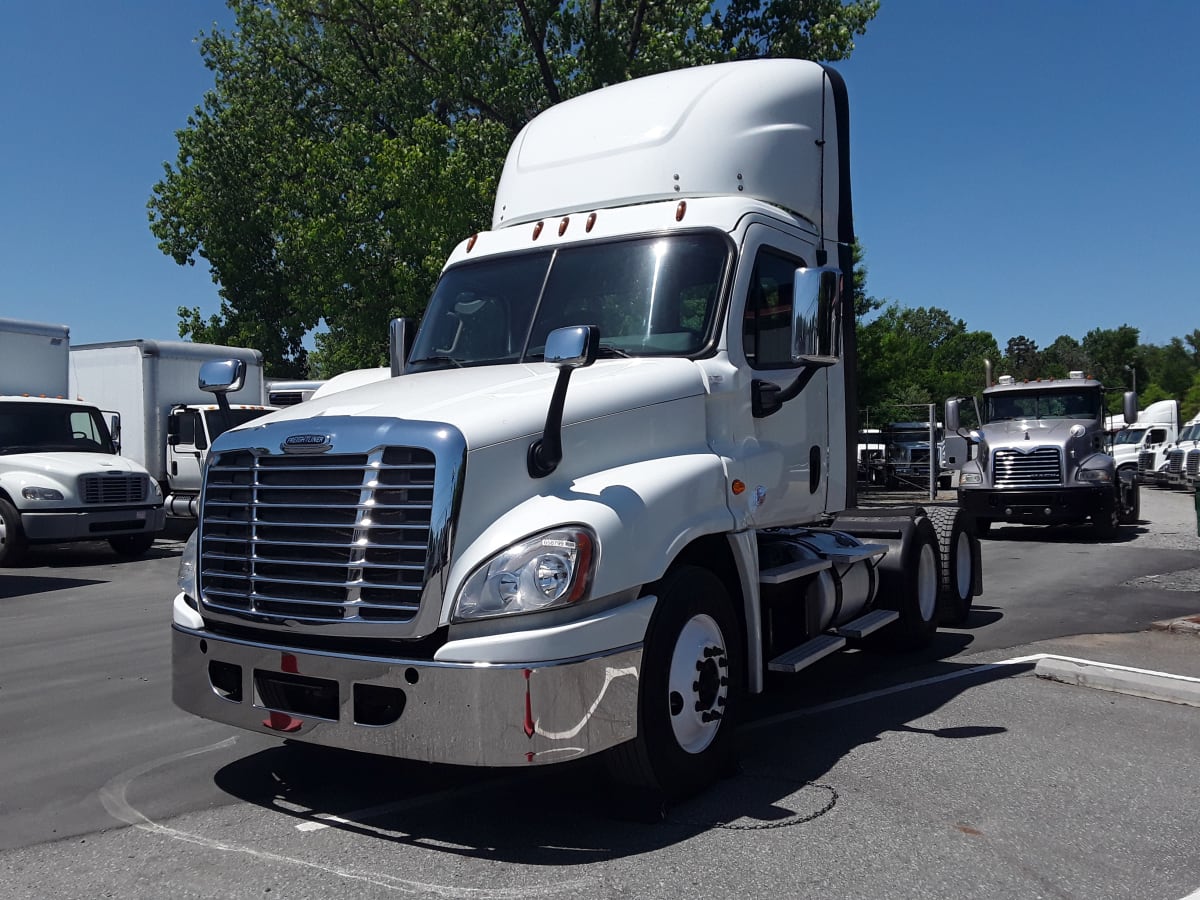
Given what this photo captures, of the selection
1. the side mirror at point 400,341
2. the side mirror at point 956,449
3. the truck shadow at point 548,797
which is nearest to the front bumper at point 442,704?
the truck shadow at point 548,797

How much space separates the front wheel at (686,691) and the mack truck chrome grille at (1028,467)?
46.1 feet

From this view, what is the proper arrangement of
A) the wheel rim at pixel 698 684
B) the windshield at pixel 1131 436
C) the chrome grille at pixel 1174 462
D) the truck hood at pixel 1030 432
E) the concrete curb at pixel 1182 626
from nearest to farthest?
the wheel rim at pixel 698 684, the concrete curb at pixel 1182 626, the truck hood at pixel 1030 432, the chrome grille at pixel 1174 462, the windshield at pixel 1131 436

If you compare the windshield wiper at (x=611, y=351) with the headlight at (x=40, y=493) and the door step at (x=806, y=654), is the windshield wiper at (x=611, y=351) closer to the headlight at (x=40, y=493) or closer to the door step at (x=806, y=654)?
the door step at (x=806, y=654)

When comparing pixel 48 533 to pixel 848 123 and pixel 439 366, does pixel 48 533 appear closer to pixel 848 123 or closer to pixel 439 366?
pixel 439 366

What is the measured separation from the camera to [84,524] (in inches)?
592

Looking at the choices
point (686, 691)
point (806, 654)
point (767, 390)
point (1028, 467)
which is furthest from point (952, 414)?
point (686, 691)

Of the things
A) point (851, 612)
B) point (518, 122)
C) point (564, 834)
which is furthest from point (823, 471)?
point (518, 122)

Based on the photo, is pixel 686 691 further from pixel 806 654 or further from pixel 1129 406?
pixel 1129 406

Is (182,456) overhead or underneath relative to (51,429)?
underneath

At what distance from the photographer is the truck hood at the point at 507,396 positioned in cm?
435

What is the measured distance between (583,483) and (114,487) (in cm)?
1310

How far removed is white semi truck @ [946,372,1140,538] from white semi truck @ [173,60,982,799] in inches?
470

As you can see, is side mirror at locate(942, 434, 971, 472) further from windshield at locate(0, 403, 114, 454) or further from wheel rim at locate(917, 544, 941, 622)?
windshield at locate(0, 403, 114, 454)

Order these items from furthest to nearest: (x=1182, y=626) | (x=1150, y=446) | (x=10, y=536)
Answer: (x=1150, y=446), (x=10, y=536), (x=1182, y=626)
